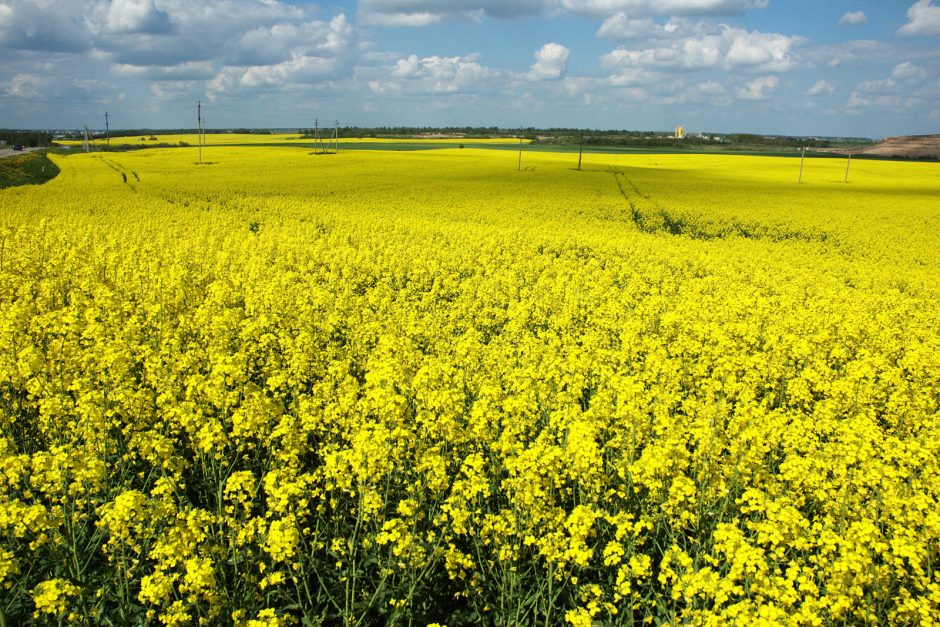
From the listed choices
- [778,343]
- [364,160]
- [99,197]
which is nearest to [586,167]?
[364,160]

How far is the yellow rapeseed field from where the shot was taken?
3.78 m

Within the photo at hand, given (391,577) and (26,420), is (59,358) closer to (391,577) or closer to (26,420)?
(26,420)

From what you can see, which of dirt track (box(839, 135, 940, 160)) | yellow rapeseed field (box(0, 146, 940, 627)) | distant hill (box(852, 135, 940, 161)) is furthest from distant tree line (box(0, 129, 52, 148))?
distant hill (box(852, 135, 940, 161))

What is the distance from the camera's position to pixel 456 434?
5270 mm

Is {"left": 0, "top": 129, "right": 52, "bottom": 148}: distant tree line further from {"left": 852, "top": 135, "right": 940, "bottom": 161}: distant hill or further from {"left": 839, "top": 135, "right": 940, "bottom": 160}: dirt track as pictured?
{"left": 852, "top": 135, "right": 940, "bottom": 161}: distant hill

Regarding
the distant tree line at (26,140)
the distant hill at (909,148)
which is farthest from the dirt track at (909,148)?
the distant tree line at (26,140)

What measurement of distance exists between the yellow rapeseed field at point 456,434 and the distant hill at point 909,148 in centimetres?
9432

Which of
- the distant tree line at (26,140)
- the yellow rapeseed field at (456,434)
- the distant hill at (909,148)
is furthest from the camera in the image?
the distant tree line at (26,140)

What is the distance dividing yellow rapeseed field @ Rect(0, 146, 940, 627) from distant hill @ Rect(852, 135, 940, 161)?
94325mm

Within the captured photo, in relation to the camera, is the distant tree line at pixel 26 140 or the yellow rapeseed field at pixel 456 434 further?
the distant tree line at pixel 26 140

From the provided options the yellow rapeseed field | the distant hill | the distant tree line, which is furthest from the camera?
the distant tree line

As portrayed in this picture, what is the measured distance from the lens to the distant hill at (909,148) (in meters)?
87.1

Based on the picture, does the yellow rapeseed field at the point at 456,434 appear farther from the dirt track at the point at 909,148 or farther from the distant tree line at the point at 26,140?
the distant tree line at the point at 26,140

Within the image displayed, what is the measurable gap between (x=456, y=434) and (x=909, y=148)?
11879cm
